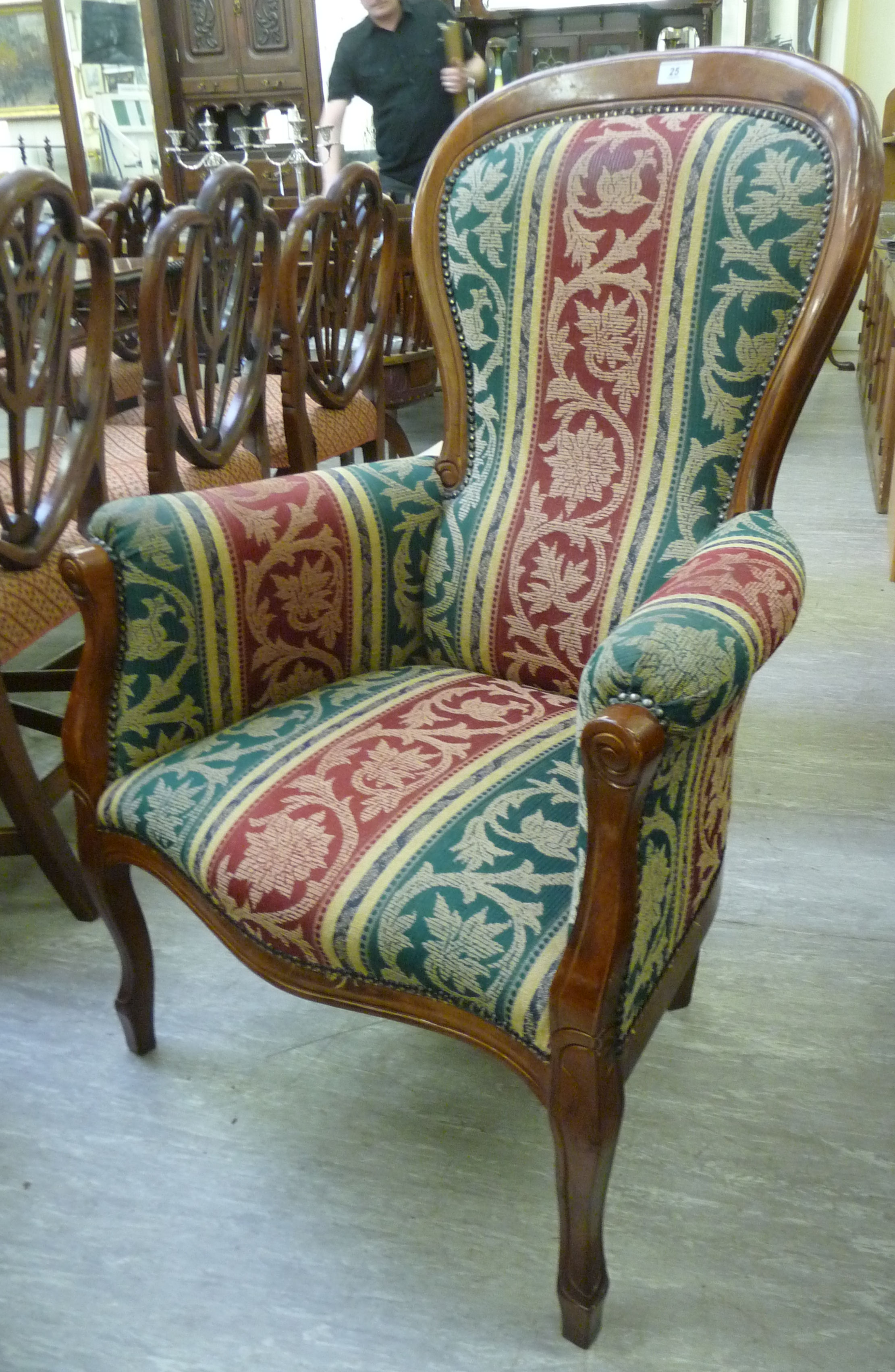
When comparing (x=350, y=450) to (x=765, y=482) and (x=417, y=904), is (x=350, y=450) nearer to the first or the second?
(x=765, y=482)

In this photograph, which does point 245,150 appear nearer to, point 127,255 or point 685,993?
point 127,255

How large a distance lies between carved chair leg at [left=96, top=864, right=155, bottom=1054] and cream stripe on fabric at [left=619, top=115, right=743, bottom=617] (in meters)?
0.58

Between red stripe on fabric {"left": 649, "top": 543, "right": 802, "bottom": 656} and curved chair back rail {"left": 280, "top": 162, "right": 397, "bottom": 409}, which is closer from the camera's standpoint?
red stripe on fabric {"left": 649, "top": 543, "right": 802, "bottom": 656}

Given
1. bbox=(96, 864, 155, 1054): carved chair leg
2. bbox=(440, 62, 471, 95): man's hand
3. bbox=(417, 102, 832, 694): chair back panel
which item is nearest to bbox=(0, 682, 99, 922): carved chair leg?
bbox=(96, 864, 155, 1054): carved chair leg

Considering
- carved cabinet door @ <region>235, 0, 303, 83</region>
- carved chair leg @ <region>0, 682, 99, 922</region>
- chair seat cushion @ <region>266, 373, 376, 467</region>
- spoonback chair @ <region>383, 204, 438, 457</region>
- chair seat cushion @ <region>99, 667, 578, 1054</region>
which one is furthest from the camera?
carved cabinet door @ <region>235, 0, 303, 83</region>

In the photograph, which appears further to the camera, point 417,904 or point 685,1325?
point 685,1325

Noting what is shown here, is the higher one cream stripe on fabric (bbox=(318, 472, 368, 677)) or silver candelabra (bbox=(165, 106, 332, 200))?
silver candelabra (bbox=(165, 106, 332, 200))

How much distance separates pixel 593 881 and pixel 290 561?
51 centimetres

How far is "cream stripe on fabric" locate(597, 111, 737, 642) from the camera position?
1021mm

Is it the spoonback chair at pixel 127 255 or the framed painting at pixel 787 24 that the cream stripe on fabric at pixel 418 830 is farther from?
the framed painting at pixel 787 24

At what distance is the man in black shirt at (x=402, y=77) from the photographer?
3678 mm

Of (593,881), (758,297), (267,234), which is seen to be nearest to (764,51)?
(758,297)

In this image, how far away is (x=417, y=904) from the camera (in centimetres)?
83

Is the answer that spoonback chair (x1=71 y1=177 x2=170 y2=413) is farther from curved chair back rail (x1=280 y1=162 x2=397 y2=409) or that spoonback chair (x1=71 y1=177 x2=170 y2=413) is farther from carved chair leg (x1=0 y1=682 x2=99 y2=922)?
carved chair leg (x1=0 y1=682 x2=99 y2=922)
